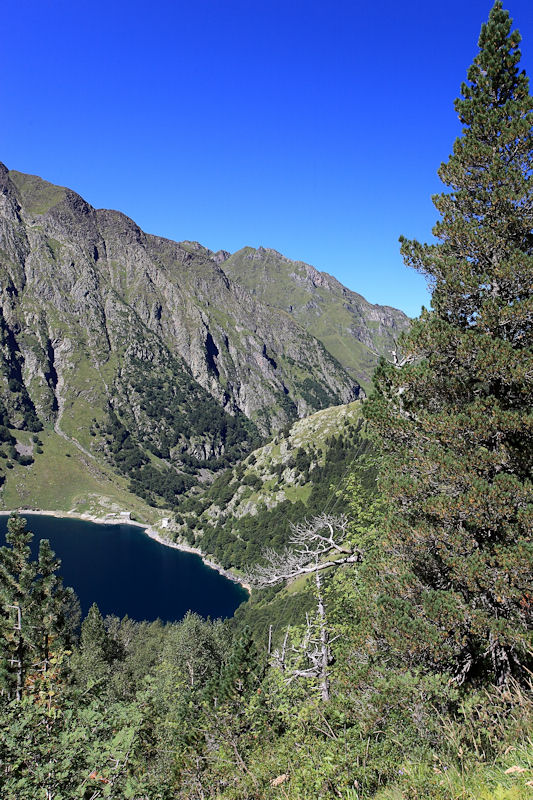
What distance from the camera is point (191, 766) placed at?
18.3 meters

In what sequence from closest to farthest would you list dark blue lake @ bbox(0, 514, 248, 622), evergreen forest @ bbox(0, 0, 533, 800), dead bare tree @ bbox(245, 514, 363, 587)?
evergreen forest @ bbox(0, 0, 533, 800), dead bare tree @ bbox(245, 514, 363, 587), dark blue lake @ bbox(0, 514, 248, 622)

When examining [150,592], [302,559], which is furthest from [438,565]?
[150,592]

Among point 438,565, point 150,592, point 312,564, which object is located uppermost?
point 438,565

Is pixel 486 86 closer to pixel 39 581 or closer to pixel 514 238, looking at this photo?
pixel 514 238

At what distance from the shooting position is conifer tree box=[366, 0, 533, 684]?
35.8 feet

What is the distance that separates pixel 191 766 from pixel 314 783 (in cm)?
1280

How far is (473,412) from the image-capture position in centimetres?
1166

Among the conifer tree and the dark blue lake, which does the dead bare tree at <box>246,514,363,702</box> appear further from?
the dark blue lake

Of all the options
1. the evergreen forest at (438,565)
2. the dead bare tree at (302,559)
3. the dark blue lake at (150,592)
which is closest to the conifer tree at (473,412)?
the evergreen forest at (438,565)

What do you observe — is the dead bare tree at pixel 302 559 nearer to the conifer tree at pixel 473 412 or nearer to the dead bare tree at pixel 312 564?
the dead bare tree at pixel 312 564

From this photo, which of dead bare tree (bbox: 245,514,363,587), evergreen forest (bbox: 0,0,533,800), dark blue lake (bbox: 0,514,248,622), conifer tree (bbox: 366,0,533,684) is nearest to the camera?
evergreen forest (bbox: 0,0,533,800)

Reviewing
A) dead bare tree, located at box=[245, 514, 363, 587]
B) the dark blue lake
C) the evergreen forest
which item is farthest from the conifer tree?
the dark blue lake

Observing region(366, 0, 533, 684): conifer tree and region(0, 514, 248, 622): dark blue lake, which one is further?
region(0, 514, 248, 622): dark blue lake

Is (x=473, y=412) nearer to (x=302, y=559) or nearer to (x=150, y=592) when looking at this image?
(x=302, y=559)
